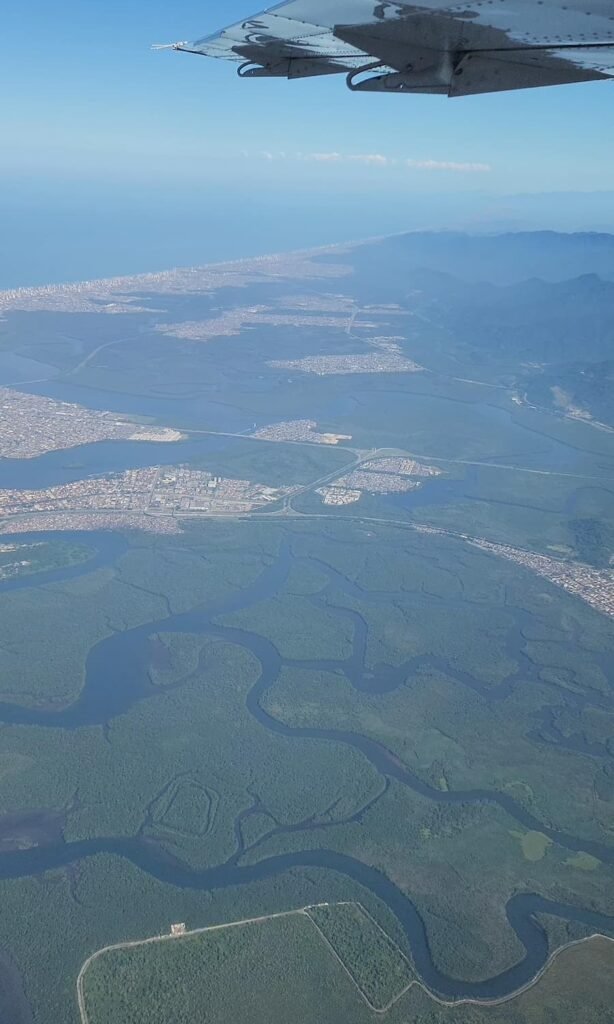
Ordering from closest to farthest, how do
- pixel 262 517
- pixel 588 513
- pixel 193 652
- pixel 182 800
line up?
1. pixel 182 800
2. pixel 193 652
3. pixel 262 517
4. pixel 588 513

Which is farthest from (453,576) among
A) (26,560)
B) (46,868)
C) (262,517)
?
(46,868)

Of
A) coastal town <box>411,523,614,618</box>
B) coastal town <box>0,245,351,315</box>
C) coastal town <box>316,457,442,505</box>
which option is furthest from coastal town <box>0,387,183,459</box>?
coastal town <box>0,245,351,315</box>

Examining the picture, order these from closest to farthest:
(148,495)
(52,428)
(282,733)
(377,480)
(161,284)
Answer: (282,733), (148,495), (377,480), (52,428), (161,284)

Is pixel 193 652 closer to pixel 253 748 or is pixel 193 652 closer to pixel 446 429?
pixel 253 748

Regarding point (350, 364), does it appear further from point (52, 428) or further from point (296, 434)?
point (52, 428)

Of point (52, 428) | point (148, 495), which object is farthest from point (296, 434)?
point (52, 428)

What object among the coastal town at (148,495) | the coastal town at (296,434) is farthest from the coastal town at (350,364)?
the coastal town at (148,495)
